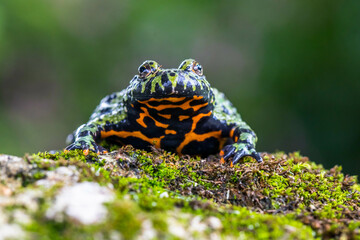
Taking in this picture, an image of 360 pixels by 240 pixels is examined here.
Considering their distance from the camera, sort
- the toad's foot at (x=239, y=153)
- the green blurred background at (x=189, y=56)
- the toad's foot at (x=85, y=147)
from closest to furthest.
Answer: the toad's foot at (x=85, y=147) < the toad's foot at (x=239, y=153) < the green blurred background at (x=189, y=56)

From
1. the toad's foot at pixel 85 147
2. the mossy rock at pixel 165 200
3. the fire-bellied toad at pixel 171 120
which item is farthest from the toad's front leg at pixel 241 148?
the toad's foot at pixel 85 147

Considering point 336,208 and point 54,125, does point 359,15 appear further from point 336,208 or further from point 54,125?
point 54,125

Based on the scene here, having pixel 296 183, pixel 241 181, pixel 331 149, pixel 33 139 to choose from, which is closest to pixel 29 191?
pixel 241 181

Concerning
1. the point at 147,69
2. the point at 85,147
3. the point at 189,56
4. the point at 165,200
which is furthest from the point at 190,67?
the point at 189,56

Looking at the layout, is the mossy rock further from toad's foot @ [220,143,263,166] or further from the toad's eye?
the toad's eye

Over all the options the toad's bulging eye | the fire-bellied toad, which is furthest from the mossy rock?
the toad's bulging eye

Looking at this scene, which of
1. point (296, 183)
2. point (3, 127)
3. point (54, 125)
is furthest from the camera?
point (54, 125)

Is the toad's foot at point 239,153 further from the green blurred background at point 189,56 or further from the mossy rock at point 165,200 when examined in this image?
the green blurred background at point 189,56
